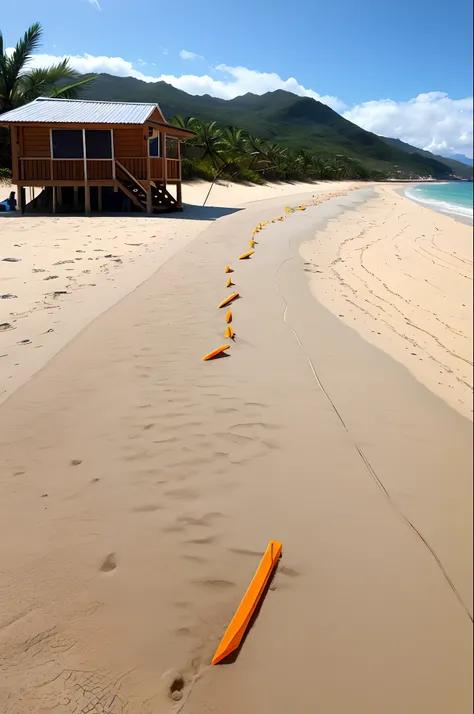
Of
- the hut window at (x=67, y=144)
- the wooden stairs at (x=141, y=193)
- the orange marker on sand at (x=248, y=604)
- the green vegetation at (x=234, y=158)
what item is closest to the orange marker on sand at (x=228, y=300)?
the orange marker on sand at (x=248, y=604)

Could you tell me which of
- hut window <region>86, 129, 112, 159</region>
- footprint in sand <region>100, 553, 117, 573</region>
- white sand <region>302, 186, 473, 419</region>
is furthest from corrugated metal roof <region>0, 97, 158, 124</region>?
footprint in sand <region>100, 553, 117, 573</region>

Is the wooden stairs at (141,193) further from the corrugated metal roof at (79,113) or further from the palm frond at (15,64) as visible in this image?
the palm frond at (15,64)

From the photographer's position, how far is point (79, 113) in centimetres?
1719

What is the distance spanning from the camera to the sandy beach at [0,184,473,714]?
5.90 feet

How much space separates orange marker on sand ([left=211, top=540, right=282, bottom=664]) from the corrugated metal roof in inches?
639

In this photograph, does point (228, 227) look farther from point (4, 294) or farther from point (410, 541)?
point (410, 541)

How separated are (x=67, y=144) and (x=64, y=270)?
11.0m

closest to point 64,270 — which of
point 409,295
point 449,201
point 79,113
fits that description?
point 409,295

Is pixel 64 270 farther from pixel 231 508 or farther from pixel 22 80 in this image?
pixel 22 80

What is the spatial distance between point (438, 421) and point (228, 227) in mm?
12006

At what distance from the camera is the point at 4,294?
672cm

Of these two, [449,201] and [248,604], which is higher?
[449,201]

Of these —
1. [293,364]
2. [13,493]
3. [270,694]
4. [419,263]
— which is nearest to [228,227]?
[419,263]

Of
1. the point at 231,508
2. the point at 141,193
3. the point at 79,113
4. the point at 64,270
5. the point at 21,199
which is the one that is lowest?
the point at 231,508
